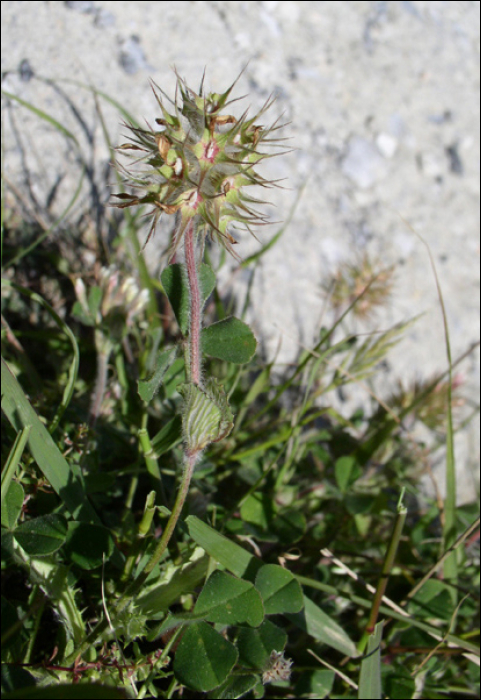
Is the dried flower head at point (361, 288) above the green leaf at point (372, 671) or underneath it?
above

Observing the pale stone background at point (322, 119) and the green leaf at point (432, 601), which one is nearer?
the green leaf at point (432, 601)

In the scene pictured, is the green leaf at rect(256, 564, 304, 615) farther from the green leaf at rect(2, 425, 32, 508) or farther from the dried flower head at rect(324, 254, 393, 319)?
the dried flower head at rect(324, 254, 393, 319)

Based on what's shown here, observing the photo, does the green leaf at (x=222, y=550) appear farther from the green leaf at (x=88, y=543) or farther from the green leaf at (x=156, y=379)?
the green leaf at (x=156, y=379)

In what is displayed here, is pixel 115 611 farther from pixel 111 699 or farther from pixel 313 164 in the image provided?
pixel 313 164

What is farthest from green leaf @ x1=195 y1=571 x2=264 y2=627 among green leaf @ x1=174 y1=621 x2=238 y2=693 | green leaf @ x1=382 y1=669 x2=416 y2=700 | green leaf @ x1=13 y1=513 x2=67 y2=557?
green leaf @ x1=382 y1=669 x2=416 y2=700

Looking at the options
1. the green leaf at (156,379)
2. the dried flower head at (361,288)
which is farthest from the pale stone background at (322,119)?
the green leaf at (156,379)

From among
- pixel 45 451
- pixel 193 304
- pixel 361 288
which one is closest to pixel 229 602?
pixel 45 451

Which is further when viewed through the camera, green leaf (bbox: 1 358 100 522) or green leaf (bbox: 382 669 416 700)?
green leaf (bbox: 382 669 416 700)
